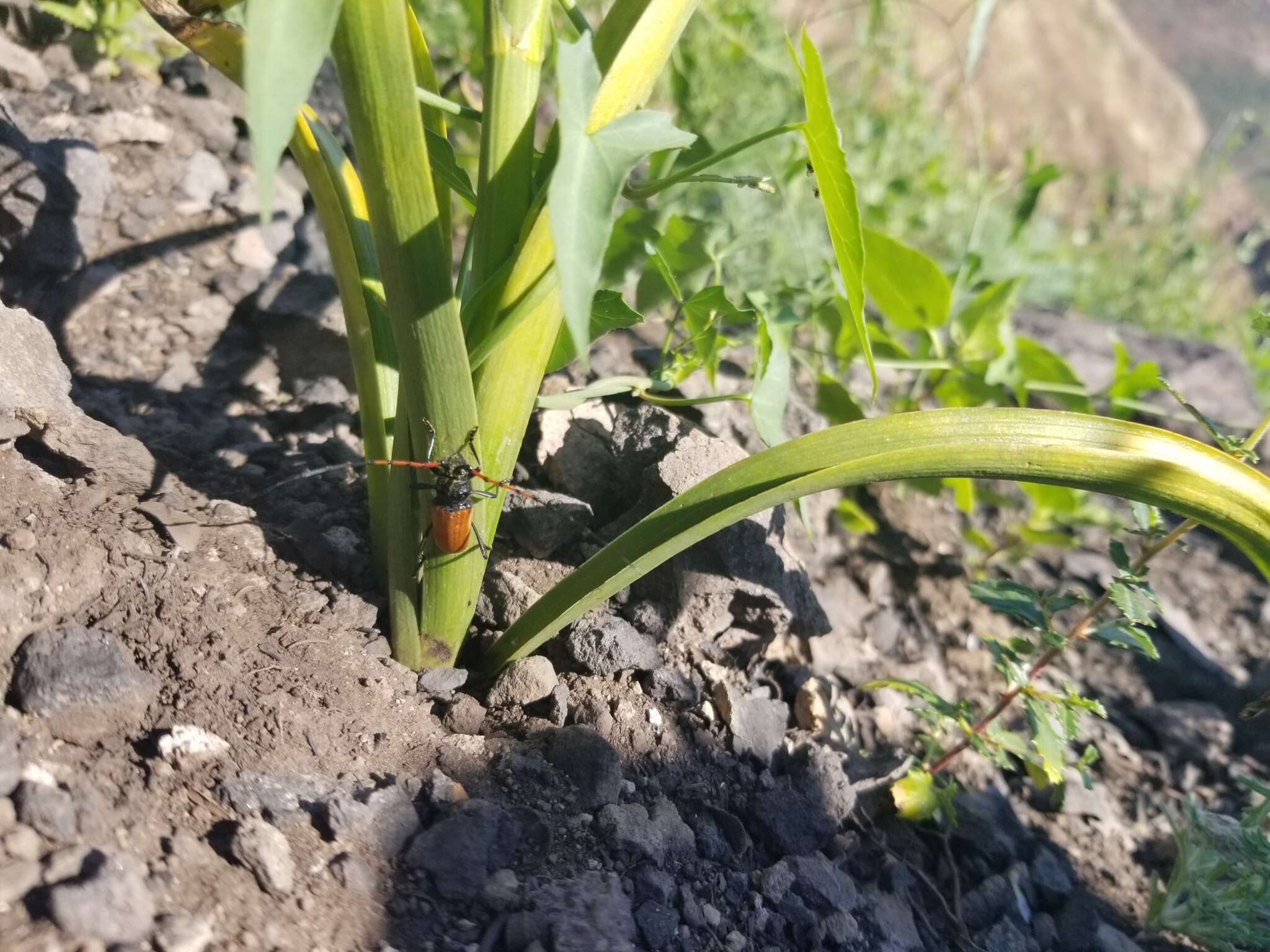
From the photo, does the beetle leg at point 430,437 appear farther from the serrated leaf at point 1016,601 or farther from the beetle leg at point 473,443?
the serrated leaf at point 1016,601

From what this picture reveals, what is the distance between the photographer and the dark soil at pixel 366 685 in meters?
0.96

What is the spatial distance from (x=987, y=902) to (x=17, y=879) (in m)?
1.20

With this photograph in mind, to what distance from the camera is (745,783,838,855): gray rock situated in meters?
1.24

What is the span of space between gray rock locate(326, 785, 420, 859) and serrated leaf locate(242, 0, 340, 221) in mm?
654

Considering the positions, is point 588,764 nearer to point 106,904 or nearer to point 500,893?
point 500,893

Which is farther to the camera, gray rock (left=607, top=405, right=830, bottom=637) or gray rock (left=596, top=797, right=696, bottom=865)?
gray rock (left=607, top=405, right=830, bottom=637)

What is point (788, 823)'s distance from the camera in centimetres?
125

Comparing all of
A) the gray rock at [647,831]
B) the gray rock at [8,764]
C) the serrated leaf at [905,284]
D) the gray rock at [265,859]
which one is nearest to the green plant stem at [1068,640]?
the gray rock at [647,831]

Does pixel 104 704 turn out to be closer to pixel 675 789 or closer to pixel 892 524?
pixel 675 789

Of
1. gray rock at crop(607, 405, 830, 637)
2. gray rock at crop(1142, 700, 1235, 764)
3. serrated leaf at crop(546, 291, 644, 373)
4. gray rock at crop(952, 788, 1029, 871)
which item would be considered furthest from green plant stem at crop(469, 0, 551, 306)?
gray rock at crop(1142, 700, 1235, 764)

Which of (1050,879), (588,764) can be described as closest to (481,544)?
(588,764)

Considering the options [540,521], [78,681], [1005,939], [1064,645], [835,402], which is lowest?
[78,681]

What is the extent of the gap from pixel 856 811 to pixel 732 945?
1.17 feet

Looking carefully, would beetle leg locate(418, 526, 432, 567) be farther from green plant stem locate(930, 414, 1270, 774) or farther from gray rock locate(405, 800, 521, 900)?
green plant stem locate(930, 414, 1270, 774)
